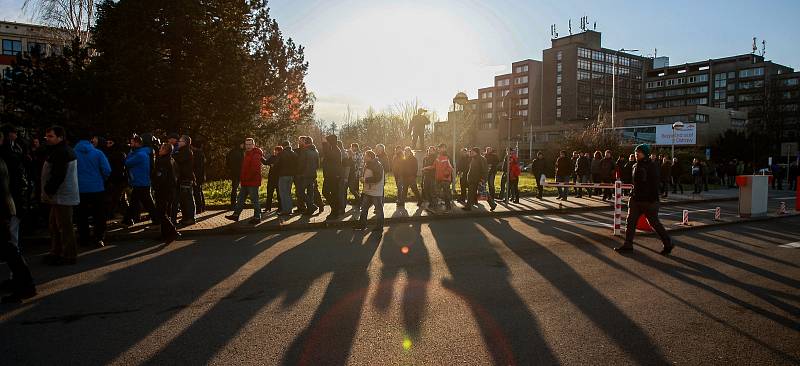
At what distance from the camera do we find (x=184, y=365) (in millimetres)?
3664

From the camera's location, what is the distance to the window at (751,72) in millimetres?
97250

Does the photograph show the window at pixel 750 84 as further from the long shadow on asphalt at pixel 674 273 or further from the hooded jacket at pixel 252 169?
the hooded jacket at pixel 252 169

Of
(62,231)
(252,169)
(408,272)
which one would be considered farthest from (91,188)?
(408,272)

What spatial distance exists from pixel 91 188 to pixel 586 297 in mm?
7669

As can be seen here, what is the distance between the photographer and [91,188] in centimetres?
819

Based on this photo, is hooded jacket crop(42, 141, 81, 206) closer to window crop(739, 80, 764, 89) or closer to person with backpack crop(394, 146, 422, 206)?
person with backpack crop(394, 146, 422, 206)

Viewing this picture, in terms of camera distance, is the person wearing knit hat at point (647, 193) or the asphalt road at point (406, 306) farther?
the person wearing knit hat at point (647, 193)

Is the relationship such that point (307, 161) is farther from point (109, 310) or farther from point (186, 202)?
point (109, 310)

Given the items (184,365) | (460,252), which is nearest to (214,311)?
(184,365)

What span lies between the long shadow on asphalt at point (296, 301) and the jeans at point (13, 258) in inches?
82.6

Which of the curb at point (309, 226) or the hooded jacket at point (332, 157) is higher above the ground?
the hooded jacket at point (332, 157)

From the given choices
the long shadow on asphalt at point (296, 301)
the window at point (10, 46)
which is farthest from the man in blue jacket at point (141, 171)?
the window at point (10, 46)

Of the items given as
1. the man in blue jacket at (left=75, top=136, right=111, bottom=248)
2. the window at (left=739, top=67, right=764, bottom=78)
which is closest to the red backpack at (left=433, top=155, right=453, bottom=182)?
the man in blue jacket at (left=75, top=136, right=111, bottom=248)

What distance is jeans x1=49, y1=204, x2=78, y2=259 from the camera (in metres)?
6.87
